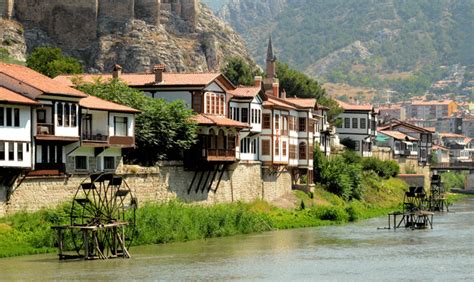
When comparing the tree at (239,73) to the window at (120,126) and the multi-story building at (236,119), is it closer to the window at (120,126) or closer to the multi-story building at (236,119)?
the multi-story building at (236,119)

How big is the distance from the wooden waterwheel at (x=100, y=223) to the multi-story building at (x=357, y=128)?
7150 centimetres

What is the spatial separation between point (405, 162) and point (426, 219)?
56.3 m

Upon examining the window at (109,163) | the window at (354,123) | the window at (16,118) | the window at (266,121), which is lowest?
the window at (109,163)

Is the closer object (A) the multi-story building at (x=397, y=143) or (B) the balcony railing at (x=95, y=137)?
(B) the balcony railing at (x=95, y=137)

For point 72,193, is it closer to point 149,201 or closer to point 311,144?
point 149,201

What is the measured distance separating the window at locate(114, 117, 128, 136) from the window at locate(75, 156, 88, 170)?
3209 mm

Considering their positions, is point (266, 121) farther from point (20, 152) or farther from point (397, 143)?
point (397, 143)

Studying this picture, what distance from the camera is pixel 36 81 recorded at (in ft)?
223

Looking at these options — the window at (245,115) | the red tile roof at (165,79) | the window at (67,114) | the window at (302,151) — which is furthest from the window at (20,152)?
the window at (302,151)

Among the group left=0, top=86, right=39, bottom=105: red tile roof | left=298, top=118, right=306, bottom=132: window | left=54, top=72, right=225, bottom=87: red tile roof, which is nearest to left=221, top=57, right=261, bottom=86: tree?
left=298, top=118, right=306, bottom=132: window

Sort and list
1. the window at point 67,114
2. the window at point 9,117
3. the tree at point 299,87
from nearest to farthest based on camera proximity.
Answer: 1. the window at point 9,117
2. the window at point 67,114
3. the tree at point 299,87

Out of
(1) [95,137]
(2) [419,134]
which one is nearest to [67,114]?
(1) [95,137]

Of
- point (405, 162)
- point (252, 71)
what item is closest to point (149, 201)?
point (252, 71)

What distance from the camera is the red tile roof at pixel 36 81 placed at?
66.2m
